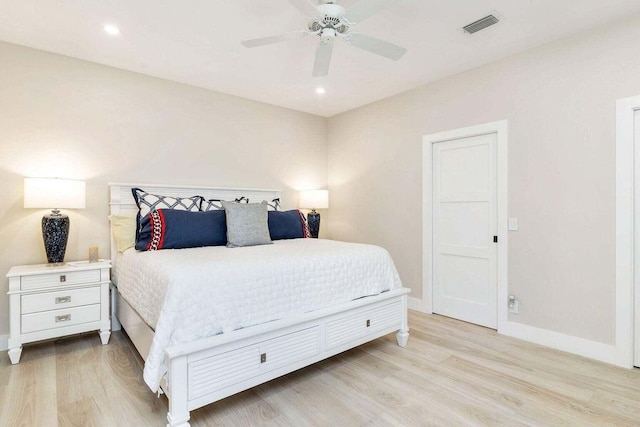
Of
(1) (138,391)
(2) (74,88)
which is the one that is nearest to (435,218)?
(1) (138,391)

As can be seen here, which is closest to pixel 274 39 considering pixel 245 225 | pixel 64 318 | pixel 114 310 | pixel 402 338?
pixel 245 225

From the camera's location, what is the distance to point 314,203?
4414mm

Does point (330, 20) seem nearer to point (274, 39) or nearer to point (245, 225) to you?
point (274, 39)

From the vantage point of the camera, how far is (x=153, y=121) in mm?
3441

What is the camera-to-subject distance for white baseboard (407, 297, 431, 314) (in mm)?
3714

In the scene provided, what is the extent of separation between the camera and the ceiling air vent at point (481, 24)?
2.39 meters

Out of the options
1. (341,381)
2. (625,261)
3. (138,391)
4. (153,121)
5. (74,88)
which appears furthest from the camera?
(153,121)

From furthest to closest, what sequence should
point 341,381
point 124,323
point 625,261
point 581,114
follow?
point 124,323 → point 581,114 → point 625,261 → point 341,381

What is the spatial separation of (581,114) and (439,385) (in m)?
2.33

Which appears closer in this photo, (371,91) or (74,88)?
(74,88)

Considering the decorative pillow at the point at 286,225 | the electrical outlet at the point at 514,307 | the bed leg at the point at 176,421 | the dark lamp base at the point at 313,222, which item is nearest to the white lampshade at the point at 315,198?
the dark lamp base at the point at 313,222

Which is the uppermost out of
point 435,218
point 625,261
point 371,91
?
point 371,91

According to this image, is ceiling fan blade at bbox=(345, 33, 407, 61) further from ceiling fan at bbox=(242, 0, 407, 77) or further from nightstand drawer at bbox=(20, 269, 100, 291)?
nightstand drawer at bbox=(20, 269, 100, 291)

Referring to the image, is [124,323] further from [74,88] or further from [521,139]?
[521,139]
